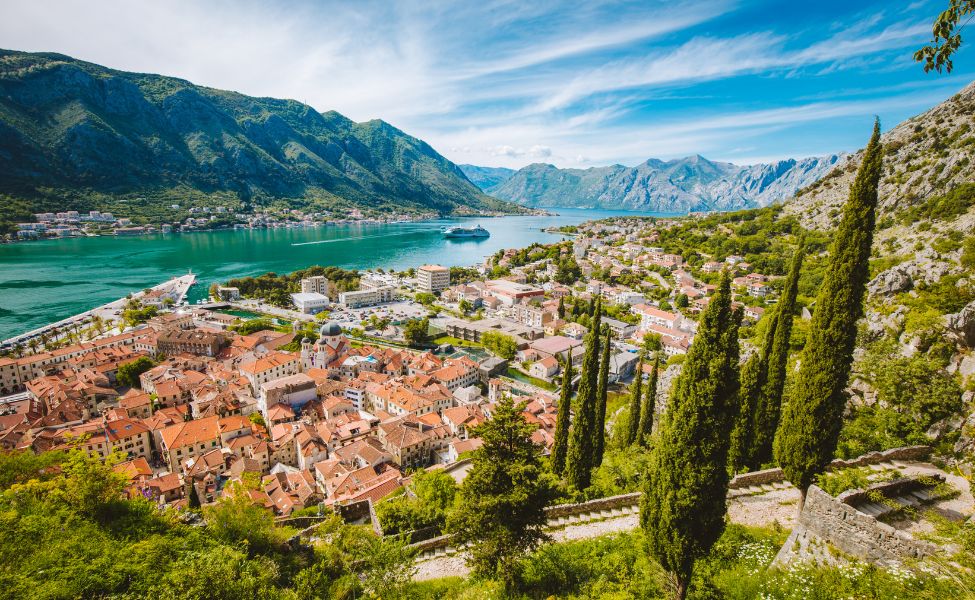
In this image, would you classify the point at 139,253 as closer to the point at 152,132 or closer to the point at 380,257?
the point at 380,257

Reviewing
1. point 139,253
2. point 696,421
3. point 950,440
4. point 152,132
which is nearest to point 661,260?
point 950,440

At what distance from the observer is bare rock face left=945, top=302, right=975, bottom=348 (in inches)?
428

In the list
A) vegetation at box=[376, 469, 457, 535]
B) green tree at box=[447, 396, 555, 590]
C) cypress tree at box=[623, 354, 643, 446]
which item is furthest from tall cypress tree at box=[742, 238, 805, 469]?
vegetation at box=[376, 469, 457, 535]

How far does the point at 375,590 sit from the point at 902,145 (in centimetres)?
6883

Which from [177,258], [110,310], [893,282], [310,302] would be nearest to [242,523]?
[893,282]

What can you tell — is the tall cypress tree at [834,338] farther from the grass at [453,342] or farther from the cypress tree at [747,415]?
the grass at [453,342]

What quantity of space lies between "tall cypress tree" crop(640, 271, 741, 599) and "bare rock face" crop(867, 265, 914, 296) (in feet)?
49.5

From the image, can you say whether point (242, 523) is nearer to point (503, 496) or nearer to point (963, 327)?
point (503, 496)

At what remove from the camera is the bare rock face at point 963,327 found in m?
10.9

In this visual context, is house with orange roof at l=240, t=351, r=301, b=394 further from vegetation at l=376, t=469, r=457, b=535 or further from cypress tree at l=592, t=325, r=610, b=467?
cypress tree at l=592, t=325, r=610, b=467

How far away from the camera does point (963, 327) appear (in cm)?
1104

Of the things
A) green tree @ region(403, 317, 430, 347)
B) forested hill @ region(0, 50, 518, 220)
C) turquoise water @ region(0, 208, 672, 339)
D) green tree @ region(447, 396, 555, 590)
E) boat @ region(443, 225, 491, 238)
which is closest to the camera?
green tree @ region(447, 396, 555, 590)

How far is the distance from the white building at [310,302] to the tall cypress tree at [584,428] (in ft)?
A: 171

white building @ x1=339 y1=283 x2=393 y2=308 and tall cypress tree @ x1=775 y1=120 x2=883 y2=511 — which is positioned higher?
tall cypress tree @ x1=775 y1=120 x2=883 y2=511
